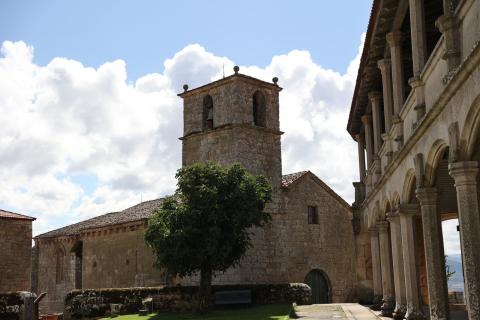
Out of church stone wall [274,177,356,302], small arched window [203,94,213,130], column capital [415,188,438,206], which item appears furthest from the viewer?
small arched window [203,94,213,130]

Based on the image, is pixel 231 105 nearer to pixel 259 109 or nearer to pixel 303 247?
pixel 259 109

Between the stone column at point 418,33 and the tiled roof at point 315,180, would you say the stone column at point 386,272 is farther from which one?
the tiled roof at point 315,180

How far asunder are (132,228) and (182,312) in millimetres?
8898

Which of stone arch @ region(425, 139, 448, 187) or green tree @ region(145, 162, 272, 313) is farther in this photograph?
green tree @ region(145, 162, 272, 313)

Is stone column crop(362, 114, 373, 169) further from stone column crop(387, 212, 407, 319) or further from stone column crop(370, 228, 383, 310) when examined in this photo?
stone column crop(387, 212, 407, 319)

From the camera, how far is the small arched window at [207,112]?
31.0 m

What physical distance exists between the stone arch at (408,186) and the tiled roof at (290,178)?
17202 millimetres

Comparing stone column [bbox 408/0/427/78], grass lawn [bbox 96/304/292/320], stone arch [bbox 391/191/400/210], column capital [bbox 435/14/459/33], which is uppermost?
stone column [bbox 408/0/427/78]

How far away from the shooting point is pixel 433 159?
34.2 feet

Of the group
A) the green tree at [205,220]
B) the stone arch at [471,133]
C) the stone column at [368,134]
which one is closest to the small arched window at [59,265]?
the green tree at [205,220]

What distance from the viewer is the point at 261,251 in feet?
94.2

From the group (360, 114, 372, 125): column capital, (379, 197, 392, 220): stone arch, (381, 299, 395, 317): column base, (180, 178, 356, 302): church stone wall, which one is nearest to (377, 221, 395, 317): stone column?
(381, 299, 395, 317): column base

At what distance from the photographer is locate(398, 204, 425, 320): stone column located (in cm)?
1309

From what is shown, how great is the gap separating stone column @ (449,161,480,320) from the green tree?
14.2 meters
